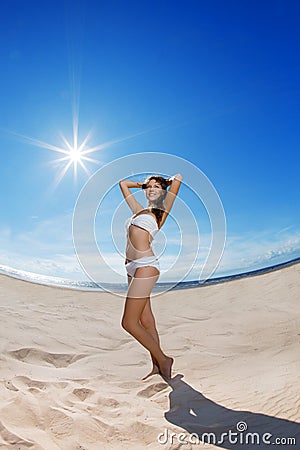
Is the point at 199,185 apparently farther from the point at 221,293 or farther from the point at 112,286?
the point at 221,293

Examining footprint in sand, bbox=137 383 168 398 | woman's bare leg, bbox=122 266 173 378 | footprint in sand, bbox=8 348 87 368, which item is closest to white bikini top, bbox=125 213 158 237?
woman's bare leg, bbox=122 266 173 378

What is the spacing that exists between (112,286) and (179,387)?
50.4 inches

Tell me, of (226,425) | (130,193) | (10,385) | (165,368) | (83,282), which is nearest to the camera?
(226,425)

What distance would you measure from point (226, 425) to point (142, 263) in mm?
1597

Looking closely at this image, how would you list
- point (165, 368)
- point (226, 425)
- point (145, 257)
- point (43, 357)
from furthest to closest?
point (43, 357) < point (165, 368) < point (145, 257) < point (226, 425)

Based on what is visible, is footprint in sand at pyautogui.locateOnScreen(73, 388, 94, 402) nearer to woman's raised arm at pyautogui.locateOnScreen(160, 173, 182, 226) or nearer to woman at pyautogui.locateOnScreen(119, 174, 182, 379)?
woman at pyautogui.locateOnScreen(119, 174, 182, 379)

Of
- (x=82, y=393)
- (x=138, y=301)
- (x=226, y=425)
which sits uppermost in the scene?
(x=138, y=301)

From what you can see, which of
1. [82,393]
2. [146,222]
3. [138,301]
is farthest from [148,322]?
[146,222]

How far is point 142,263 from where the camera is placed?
3.61 m

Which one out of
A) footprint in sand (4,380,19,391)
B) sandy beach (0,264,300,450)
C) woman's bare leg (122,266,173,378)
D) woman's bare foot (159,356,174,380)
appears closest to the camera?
sandy beach (0,264,300,450)

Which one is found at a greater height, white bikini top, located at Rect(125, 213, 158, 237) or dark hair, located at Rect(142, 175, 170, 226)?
dark hair, located at Rect(142, 175, 170, 226)

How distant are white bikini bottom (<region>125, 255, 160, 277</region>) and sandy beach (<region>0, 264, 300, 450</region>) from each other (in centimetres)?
118

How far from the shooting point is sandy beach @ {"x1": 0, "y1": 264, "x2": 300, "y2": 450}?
8.43 ft

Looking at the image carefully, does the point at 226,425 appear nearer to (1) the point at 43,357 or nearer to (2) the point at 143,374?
(2) the point at 143,374
